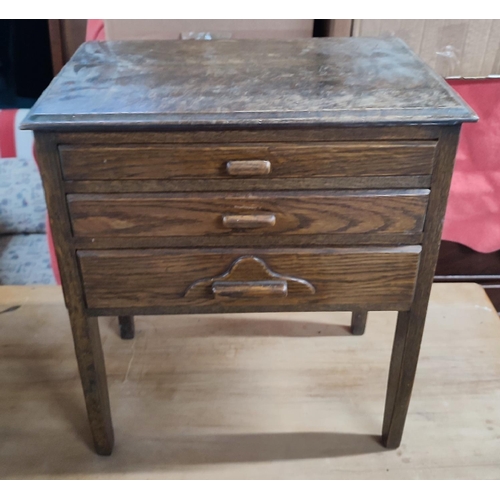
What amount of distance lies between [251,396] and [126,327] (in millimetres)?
336

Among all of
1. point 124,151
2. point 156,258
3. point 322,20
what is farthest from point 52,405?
point 322,20

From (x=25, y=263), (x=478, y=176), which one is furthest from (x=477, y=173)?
(x=25, y=263)

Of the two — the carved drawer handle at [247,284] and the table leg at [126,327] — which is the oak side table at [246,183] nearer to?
the carved drawer handle at [247,284]

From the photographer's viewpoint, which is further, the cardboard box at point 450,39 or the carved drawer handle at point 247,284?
the cardboard box at point 450,39

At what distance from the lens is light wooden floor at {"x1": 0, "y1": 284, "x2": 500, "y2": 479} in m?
0.98

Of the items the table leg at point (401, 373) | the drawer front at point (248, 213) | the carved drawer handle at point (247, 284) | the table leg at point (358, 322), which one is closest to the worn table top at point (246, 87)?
the drawer front at point (248, 213)

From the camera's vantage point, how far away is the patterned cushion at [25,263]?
146 cm

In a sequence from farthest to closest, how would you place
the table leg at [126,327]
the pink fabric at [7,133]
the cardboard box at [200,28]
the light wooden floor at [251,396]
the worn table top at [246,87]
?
the pink fabric at [7,133] < the table leg at [126,327] < the cardboard box at [200,28] < the light wooden floor at [251,396] < the worn table top at [246,87]

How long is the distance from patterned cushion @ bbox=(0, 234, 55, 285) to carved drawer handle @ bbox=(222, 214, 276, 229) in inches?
33.9

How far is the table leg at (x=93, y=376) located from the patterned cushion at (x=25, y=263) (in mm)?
600

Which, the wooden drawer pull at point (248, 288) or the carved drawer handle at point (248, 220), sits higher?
the carved drawer handle at point (248, 220)

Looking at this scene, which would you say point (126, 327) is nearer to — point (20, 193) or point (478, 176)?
point (20, 193)

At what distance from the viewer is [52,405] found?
3.57ft
